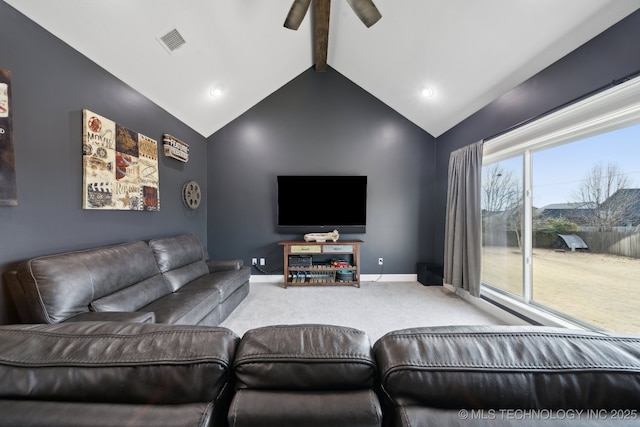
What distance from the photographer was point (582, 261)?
2.04m

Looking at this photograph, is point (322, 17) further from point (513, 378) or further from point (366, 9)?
point (513, 378)

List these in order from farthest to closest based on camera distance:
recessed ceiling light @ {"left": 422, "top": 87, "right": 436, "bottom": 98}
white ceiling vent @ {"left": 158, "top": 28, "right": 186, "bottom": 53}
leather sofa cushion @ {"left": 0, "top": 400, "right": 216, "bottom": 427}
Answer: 1. recessed ceiling light @ {"left": 422, "top": 87, "right": 436, "bottom": 98}
2. white ceiling vent @ {"left": 158, "top": 28, "right": 186, "bottom": 53}
3. leather sofa cushion @ {"left": 0, "top": 400, "right": 216, "bottom": 427}

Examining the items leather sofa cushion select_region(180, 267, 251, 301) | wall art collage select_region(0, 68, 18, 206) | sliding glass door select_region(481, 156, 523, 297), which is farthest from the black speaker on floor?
wall art collage select_region(0, 68, 18, 206)

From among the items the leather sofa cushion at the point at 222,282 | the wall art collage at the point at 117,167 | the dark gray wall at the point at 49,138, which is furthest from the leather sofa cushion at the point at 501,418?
the wall art collage at the point at 117,167

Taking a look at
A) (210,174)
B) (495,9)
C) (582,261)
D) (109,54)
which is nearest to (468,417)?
(582,261)

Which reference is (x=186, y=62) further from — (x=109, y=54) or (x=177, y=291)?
(x=177, y=291)

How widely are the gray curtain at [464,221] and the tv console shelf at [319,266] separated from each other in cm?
135

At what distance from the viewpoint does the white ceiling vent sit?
2.24 m

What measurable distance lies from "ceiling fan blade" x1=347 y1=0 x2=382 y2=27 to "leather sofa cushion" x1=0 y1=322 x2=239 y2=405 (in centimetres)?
264

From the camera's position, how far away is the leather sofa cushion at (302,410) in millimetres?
494

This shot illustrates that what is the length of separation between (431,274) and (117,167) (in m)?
4.38

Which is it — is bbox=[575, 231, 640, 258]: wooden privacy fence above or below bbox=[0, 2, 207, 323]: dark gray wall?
below

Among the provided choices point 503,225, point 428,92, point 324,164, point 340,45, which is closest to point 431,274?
point 503,225

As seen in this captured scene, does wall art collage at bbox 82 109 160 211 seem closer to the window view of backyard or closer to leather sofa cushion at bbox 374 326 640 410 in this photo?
leather sofa cushion at bbox 374 326 640 410
